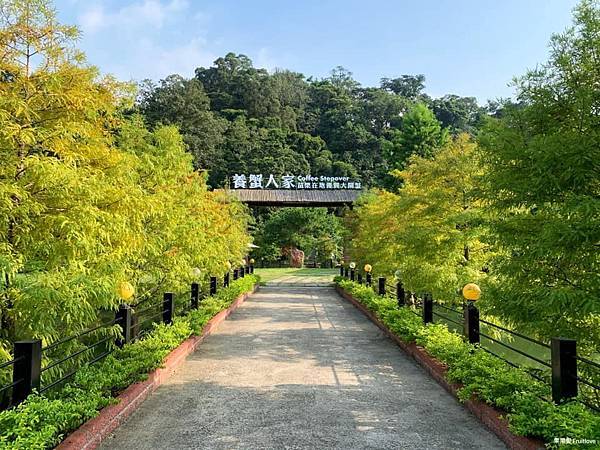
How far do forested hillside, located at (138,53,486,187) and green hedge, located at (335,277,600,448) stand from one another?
25836 millimetres

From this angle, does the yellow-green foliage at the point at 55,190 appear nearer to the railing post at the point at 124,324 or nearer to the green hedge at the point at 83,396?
the green hedge at the point at 83,396

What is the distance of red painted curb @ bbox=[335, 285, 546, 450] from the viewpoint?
3.32 metres

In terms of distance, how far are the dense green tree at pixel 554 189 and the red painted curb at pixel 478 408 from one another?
37.7 inches

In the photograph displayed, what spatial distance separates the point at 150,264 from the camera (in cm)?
858

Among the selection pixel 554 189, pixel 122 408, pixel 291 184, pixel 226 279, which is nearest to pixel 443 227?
pixel 554 189

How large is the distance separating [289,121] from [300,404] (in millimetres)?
58744

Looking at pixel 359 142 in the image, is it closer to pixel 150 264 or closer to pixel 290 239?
pixel 290 239

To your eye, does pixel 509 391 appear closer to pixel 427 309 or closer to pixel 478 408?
pixel 478 408

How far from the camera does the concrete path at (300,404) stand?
12.0ft

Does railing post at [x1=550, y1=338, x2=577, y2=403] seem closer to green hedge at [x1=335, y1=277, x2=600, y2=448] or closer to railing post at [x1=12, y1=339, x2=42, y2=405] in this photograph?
green hedge at [x1=335, y1=277, x2=600, y2=448]

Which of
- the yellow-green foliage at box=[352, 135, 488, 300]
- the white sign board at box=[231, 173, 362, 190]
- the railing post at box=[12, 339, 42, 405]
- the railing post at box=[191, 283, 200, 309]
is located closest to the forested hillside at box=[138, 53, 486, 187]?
the white sign board at box=[231, 173, 362, 190]

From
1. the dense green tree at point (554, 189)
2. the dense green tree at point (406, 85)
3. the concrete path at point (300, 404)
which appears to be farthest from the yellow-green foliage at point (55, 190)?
the dense green tree at point (406, 85)

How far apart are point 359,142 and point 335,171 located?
7096mm

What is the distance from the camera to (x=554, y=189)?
4312mm
